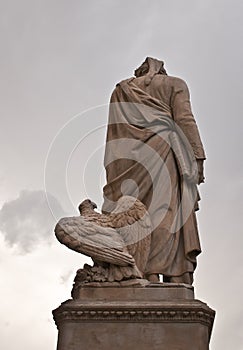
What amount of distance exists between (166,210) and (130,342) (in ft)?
8.04

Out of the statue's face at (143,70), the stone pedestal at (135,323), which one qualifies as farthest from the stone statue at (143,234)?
the statue's face at (143,70)

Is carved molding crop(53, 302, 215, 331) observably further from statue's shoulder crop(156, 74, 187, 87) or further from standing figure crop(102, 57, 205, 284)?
statue's shoulder crop(156, 74, 187, 87)

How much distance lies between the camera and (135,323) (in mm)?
9750

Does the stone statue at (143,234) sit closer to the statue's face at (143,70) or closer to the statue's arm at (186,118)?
the statue's arm at (186,118)

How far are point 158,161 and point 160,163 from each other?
0.17 feet

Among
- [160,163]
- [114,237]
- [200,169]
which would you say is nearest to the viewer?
[114,237]

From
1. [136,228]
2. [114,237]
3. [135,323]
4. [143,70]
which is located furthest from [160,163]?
[135,323]

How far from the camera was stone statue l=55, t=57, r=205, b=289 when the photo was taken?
1037 centimetres

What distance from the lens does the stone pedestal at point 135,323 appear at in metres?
9.61

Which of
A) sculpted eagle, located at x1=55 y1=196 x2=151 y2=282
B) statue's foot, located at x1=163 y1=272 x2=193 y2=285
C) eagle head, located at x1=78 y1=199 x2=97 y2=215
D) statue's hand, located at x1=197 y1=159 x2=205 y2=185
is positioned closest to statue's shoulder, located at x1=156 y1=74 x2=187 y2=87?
statue's hand, located at x1=197 y1=159 x2=205 y2=185

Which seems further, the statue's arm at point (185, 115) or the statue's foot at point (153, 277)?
the statue's arm at point (185, 115)

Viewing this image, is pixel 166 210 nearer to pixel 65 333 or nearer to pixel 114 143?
pixel 114 143

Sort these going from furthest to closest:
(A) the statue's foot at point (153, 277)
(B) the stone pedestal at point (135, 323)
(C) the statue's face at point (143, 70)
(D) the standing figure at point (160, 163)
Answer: (C) the statue's face at point (143, 70)
(D) the standing figure at point (160, 163)
(A) the statue's foot at point (153, 277)
(B) the stone pedestal at point (135, 323)

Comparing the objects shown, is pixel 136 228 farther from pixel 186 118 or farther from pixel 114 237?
pixel 186 118
